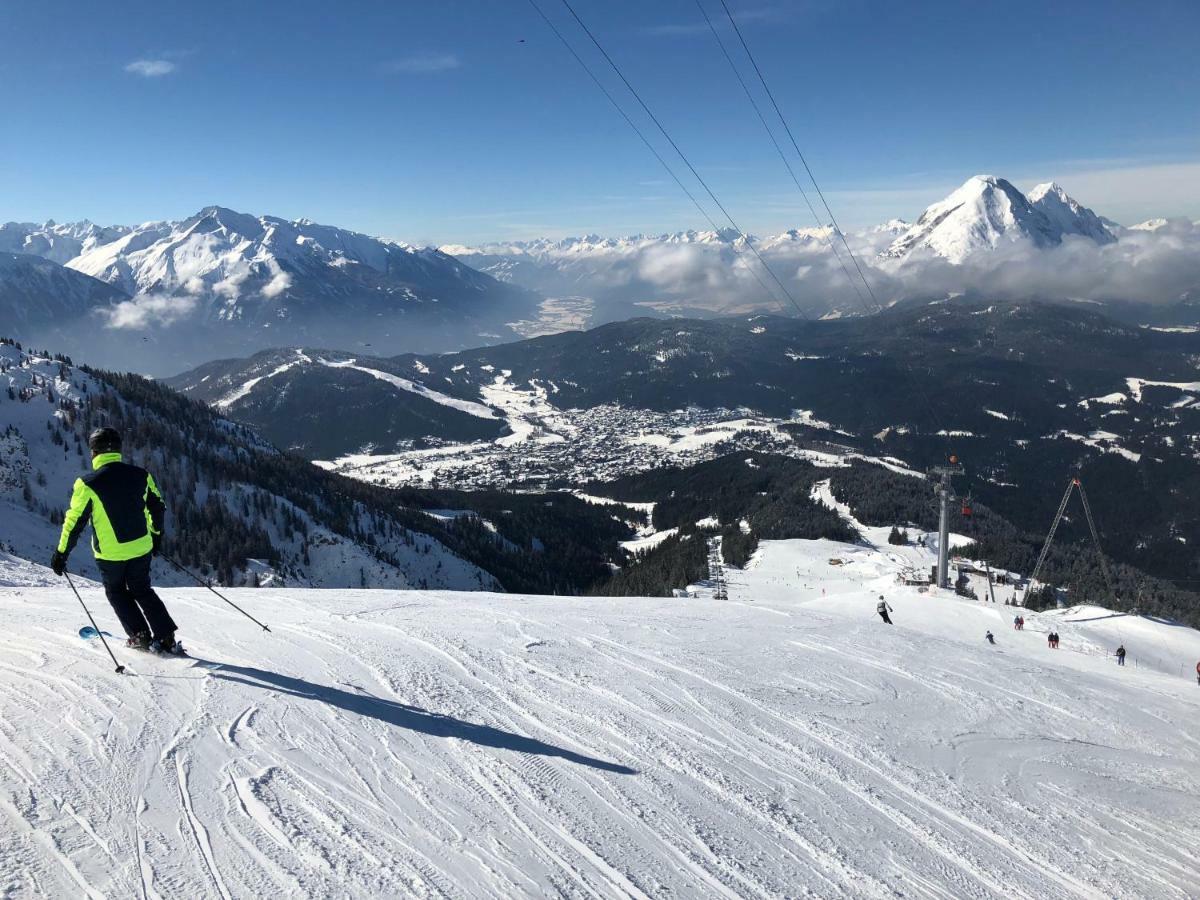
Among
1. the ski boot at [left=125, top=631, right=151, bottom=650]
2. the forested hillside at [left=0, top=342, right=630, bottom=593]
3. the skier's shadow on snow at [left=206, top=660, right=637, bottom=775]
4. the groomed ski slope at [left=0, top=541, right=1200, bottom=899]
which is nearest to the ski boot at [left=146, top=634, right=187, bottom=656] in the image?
the ski boot at [left=125, top=631, right=151, bottom=650]

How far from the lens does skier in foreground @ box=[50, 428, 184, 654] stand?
793 cm

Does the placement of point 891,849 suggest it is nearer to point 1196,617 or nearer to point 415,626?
point 415,626

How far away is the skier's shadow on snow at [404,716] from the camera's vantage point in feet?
25.1

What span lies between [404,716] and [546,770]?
206 centimetres

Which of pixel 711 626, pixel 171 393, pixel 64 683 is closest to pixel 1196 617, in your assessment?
pixel 711 626

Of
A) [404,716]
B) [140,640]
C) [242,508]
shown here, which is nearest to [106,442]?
[140,640]

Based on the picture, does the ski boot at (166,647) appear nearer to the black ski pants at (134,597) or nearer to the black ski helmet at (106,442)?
the black ski pants at (134,597)

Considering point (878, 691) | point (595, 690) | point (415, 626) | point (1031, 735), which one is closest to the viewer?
point (595, 690)

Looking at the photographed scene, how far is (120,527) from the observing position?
8.12m

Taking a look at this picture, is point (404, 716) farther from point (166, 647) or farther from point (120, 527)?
point (120, 527)

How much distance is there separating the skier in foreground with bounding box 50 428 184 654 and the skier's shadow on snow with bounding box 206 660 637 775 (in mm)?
1165

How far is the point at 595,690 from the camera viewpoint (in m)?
10.0

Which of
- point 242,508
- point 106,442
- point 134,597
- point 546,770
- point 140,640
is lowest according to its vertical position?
point 242,508

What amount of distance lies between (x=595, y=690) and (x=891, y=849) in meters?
4.44
